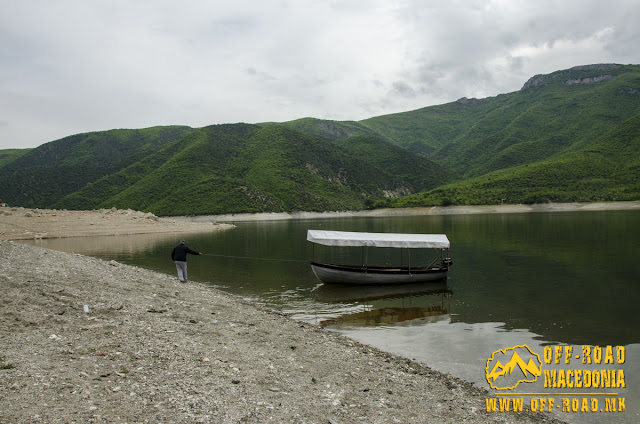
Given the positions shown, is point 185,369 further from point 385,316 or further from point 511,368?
point 385,316

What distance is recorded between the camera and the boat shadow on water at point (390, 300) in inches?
657

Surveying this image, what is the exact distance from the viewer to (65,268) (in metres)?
18.4

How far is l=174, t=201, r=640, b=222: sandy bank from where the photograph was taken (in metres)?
113

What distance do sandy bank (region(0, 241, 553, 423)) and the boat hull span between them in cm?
921

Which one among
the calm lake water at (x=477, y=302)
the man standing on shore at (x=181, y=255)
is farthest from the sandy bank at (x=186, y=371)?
the man standing on shore at (x=181, y=255)

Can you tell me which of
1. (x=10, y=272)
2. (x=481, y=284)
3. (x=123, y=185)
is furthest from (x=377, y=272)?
(x=123, y=185)

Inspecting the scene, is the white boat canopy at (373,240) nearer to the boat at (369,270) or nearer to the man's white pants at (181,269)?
the boat at (369,270)

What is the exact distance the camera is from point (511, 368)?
35.4 feet

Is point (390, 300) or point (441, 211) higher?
point (441, 211)

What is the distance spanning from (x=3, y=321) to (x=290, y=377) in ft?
22.9

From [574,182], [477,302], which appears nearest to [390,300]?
[477,302]

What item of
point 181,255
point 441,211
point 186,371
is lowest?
point 186,371

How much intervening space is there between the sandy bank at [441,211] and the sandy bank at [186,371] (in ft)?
367

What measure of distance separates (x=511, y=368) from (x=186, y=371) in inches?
309
